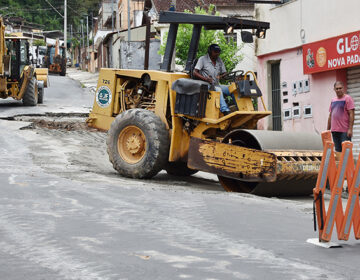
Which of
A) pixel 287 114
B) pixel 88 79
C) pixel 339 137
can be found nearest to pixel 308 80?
pixel 287 114

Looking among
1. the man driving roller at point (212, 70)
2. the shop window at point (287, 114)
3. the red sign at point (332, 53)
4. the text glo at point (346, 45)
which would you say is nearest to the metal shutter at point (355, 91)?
the red sign at point (332, 53)

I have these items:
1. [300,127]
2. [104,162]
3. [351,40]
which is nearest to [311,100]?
[300,127]

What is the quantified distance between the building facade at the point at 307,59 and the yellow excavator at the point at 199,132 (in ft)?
23.6

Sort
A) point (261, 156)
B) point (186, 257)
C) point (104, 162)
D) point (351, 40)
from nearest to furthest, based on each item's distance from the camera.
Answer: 1. point (186, 257)
2. point (261, 156)
3. point (104, 162)
4. point (351, 40)

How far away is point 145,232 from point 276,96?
16509 millimetres

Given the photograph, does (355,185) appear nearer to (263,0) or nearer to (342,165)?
(342,165)

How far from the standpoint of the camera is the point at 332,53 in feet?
60.2

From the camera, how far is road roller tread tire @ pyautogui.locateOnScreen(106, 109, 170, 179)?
1109cm

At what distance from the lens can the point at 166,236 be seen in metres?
6.47

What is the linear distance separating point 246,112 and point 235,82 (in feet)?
1.98

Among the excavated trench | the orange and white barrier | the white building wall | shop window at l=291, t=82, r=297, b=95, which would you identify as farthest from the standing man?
shop window at l=291, t=82, r=297, b=95

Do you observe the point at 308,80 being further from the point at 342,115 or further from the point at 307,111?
the point at 342,115

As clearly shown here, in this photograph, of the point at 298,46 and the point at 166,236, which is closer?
the point at 166,236

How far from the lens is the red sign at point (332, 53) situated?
57.0 feet
